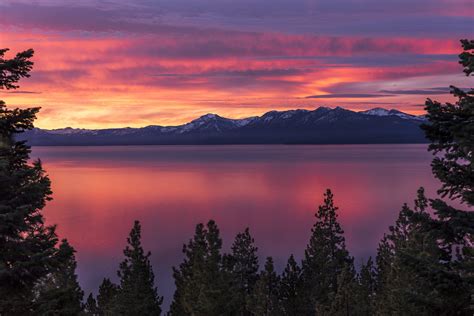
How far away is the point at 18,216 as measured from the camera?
1095 centimetres

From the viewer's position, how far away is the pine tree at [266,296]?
3703cm

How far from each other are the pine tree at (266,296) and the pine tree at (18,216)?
1040 inches

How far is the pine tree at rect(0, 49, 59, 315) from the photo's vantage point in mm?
11289

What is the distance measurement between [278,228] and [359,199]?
196 ft

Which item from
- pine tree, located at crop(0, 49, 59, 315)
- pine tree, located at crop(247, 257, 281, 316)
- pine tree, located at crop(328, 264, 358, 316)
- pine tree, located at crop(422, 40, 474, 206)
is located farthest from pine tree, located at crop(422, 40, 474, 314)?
pine tree, located at crop(247, 257, 281, 316)

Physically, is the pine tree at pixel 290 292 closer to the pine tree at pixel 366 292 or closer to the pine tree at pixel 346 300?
the pine tree at pixel 366 292

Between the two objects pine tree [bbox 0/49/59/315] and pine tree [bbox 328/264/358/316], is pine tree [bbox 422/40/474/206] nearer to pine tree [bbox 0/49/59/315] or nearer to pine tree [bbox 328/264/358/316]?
pine tree [bbox 0/49/59/315]

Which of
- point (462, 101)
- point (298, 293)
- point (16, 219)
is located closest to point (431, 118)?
point (462, 101)

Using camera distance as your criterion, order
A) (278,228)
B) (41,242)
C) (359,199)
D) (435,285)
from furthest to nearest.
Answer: (359,199), (278,228), (41,242), (435,285)

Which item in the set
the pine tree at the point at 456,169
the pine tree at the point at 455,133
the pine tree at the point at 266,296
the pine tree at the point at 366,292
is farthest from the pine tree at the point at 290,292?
the pine tree at the point at 455,133

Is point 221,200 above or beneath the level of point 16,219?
beneath

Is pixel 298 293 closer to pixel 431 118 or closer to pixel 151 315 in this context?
pixel 151 315

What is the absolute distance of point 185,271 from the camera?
49.5 metres

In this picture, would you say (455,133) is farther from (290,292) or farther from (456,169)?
(290,292)
